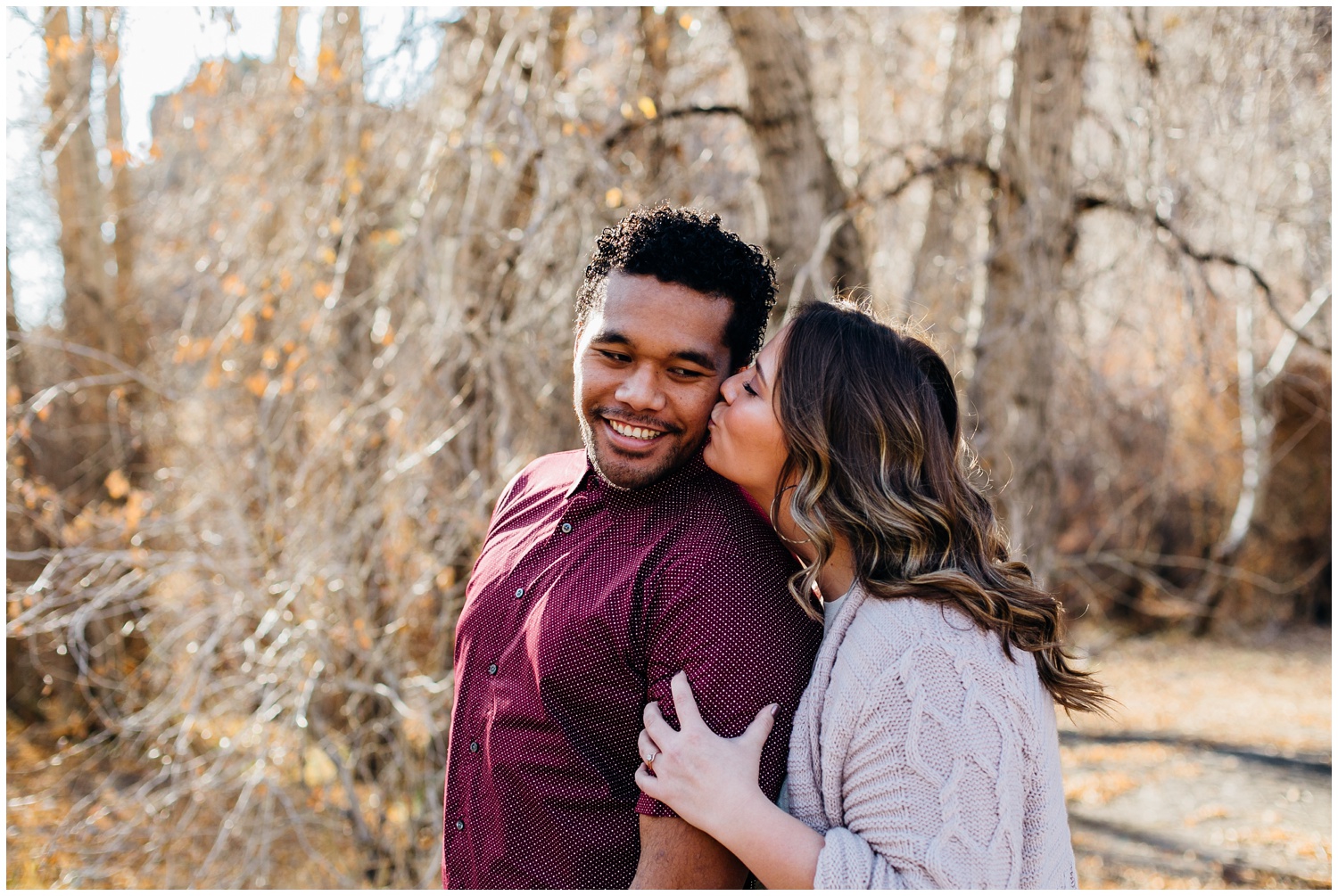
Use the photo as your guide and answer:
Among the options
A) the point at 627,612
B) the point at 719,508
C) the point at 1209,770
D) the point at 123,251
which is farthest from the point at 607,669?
the point at 123,251

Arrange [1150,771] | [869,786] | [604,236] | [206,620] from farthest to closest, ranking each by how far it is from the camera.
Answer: [1150,771]
[206,620]
[604,236]
[869,786]

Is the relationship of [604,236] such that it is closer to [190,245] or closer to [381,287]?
[381,287]

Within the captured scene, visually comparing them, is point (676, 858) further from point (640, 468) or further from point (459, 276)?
point (459, 276)

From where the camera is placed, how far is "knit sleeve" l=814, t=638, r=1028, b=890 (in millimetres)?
1550

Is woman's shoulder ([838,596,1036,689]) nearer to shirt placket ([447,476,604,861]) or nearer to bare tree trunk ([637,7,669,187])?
shirt placket ([447,476,604,861])

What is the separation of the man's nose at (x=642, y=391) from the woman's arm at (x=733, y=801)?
568 mm

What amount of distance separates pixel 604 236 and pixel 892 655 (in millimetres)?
1049

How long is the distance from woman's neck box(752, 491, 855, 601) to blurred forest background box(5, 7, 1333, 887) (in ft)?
5.91

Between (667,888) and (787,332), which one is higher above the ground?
(787,332)

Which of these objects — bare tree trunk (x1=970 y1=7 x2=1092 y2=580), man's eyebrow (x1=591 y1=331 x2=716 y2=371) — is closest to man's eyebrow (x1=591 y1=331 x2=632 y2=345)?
man's eyebrow (x1=591 y1=331 x2=716 y2=371)

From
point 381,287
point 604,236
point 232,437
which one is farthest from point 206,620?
point 604,236

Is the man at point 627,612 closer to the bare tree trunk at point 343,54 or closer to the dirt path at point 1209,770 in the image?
the bare tree trunk at point 343,54

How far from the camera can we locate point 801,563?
1.99 metres

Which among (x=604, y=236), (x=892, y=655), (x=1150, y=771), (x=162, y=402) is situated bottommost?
(x=1150, y=771)
